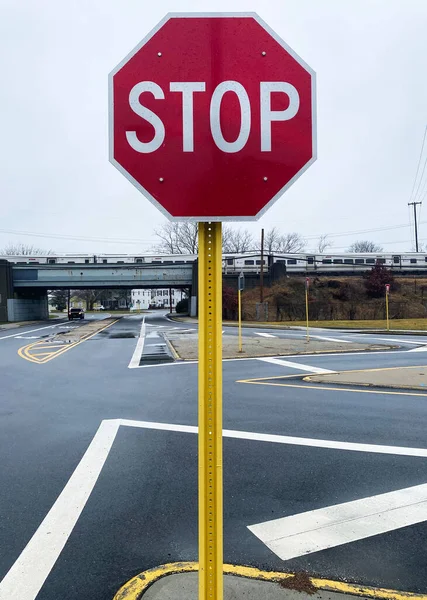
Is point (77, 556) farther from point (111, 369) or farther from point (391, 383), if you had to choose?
point (111, 369)

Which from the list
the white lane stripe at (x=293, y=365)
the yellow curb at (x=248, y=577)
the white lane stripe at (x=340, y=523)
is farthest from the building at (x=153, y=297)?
the yellow curb at (x=248, y=577)

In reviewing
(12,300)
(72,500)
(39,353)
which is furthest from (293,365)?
(12,300)

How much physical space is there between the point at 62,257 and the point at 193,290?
1539cm

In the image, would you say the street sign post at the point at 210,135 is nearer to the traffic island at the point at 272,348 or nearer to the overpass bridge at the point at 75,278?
the traffic island at the point at 272,348

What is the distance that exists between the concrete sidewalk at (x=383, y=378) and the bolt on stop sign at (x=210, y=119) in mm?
7864

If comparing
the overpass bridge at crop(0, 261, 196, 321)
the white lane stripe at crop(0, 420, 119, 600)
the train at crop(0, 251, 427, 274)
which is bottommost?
the white lane stripe at crop(0, 420, 119, 600)

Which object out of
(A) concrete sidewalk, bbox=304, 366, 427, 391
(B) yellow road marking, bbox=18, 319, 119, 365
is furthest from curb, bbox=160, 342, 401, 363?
(B) yellow road marking, bbox=18, 319, 119, 365

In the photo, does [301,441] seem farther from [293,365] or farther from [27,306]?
[27,306]

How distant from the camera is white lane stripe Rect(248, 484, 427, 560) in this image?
2.89 metres

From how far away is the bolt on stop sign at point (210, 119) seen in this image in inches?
69.8

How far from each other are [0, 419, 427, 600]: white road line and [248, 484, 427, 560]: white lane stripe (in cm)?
133

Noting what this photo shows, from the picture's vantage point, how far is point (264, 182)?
181cm

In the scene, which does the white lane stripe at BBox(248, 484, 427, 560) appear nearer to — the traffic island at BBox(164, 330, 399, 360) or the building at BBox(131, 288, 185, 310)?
the traffic island at BBox(164, 330, 399, 360)

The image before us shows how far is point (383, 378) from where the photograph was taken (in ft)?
30.2
